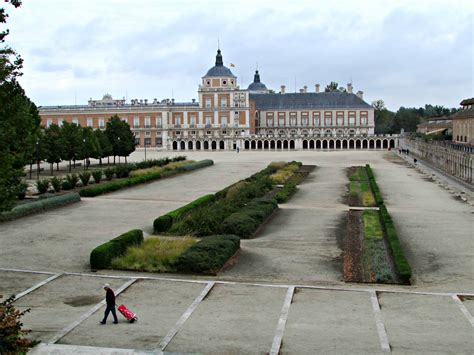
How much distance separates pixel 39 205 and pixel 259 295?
16.4m

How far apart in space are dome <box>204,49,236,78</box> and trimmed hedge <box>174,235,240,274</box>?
87.8m

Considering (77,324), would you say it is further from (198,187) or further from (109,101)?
(109,101)

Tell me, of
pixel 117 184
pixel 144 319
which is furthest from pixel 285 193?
pixel 144 319

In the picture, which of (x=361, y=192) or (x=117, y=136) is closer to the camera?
(x=361, y=192)

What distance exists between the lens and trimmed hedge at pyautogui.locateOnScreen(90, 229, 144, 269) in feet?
54.5

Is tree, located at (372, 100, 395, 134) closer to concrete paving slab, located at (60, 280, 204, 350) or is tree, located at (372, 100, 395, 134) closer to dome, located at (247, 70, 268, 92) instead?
dome, located at (247, 70, 268, 92)

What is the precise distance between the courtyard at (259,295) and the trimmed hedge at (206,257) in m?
0.34

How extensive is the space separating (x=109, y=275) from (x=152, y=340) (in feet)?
18.0

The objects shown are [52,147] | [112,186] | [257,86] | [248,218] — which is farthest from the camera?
[257,86]

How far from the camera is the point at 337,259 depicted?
17.9 meters

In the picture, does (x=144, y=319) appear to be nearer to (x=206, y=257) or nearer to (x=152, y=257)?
(x=206, y=257)

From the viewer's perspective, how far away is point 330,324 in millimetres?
11898

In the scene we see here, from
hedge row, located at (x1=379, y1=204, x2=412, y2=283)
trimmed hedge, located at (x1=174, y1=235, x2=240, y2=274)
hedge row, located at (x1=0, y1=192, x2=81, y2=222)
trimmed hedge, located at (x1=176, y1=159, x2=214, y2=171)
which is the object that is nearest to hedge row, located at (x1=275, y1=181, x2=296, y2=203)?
hedge row, located at (x1=379, y1=204, x2=412, y2=283)

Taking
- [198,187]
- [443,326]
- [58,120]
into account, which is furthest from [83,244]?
[58,120]
